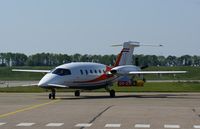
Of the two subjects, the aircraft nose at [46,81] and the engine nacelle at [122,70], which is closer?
the aircraft nose at [46,81]

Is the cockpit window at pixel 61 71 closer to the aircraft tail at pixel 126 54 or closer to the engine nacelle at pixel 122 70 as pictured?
the engine nacelle at pixel 122 70

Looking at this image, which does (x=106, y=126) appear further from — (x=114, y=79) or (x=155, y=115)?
(x=114, y=79)

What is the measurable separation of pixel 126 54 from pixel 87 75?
6.55 m

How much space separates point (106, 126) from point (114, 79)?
29.7 meters

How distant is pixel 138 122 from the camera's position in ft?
69.3

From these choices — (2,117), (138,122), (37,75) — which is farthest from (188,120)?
(37,75)

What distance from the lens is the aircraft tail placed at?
51625 mm

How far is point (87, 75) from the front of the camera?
153 feet

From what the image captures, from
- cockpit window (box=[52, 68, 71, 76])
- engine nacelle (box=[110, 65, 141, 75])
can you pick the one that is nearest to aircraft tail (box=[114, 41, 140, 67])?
engine nacelle (box=[110, 65, 141, 75])

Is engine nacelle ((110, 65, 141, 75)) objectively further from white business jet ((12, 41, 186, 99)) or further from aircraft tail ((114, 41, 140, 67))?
aircraft tail ((114, 41, 140, 67))

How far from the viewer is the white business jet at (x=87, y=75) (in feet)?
142

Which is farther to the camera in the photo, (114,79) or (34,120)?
(114,79)

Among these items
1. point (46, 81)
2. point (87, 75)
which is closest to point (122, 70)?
point (87, 75)

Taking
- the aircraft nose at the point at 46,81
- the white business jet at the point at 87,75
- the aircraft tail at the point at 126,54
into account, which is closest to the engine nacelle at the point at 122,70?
the white business jet at the point at 87,75
